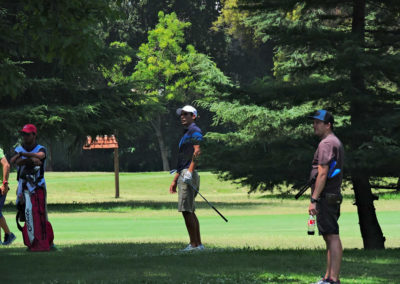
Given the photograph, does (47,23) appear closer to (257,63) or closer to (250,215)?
(250,215)

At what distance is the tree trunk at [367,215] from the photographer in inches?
527

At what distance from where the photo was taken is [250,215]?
25328 mm

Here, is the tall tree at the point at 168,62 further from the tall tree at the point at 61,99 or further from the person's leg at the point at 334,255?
the person's leg at the point at 334,255

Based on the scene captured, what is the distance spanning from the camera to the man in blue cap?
30.2 feet

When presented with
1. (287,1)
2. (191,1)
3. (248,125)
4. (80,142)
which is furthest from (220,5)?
(287,1)

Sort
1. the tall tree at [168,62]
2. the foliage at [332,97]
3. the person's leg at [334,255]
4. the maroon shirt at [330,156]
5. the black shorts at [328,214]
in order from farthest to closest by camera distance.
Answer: the tall tree at [168,62] → the foliage at [332,97] → the black shorts at [328,214] → the maroon shirt at [330,156] → the person's leg at [334,255]

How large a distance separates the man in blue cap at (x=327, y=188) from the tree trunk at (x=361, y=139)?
114 inches

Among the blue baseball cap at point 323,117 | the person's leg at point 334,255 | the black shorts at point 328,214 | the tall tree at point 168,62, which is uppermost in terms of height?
the tall tree at point 168,62

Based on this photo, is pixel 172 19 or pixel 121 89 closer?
pixel 121 89

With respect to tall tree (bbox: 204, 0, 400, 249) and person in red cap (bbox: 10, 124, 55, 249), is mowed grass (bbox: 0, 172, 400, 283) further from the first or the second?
tall tree (bbox: 204, 0, 400, 249)

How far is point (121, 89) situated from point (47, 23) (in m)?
20.9

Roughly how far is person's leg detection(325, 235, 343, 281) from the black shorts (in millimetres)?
74

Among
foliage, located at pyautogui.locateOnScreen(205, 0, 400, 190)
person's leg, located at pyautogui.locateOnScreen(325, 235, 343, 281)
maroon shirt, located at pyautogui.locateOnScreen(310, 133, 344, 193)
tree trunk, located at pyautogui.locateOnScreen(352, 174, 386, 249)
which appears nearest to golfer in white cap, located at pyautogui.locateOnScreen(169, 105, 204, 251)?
foliage, located at pyautogui.locateOnScreen(205, 0, 400, 190)

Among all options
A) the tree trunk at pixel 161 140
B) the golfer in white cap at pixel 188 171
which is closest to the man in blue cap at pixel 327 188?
the golfer in white cap at pixel 188 171
